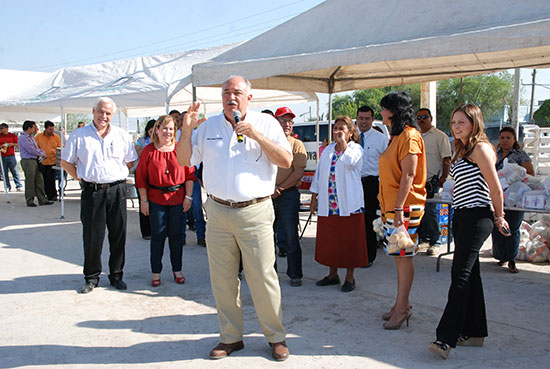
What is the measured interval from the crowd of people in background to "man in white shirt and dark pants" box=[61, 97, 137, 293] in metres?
0.01

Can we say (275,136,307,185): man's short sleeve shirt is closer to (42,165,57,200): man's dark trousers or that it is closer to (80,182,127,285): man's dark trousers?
(80,182,127,285): man's dark trousers

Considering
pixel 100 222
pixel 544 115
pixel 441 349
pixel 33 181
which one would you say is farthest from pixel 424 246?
pixel 544 115

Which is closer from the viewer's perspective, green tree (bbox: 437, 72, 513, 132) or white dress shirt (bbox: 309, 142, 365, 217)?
white dress shirt (bbox: 309, 142, 365, 217)

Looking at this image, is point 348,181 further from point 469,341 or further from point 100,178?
point 100,178

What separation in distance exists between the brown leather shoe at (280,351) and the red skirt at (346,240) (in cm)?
177

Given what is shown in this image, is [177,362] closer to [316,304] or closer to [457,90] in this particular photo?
[316,304]

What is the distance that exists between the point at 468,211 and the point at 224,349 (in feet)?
6.55

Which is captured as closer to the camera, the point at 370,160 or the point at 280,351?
the point at 280,351

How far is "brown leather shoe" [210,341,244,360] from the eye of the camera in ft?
11.7

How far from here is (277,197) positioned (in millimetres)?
5492

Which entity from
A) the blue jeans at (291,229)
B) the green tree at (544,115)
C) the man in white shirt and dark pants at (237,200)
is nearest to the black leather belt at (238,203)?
the man in white shirt and dark pants at (237,200)

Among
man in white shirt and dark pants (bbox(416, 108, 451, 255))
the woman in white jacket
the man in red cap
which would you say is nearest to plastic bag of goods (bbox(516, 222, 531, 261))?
man in white shirt and dark pants (bbox(416, 108, 451, 255))

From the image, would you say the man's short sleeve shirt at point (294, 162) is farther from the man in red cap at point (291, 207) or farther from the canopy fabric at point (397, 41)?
the canopy fabric at point (397, 41)

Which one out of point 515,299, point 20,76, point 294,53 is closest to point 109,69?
point 20,76
